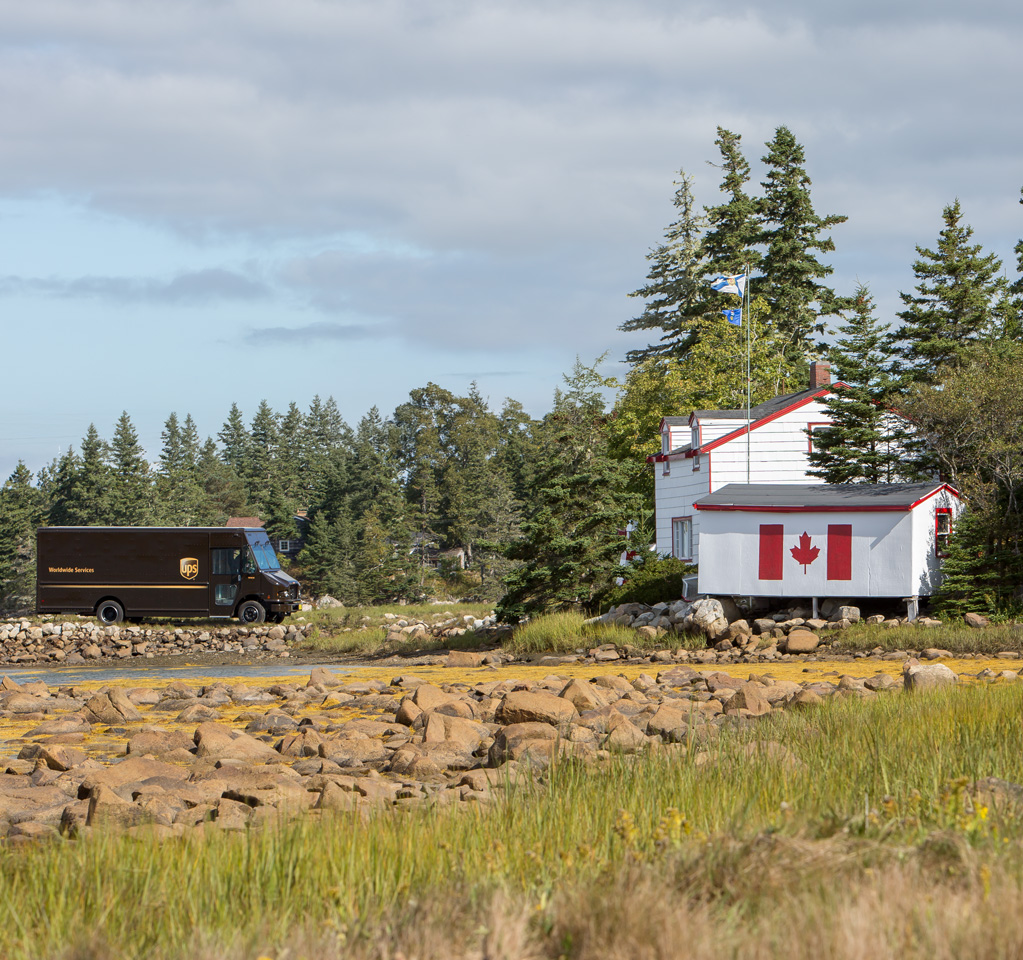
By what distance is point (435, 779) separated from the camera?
385 inches

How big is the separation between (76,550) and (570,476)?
19.2 m

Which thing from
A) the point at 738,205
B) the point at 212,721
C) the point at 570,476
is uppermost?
the point at 738,205

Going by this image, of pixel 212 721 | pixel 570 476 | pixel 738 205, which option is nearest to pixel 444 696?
pixel 212 721

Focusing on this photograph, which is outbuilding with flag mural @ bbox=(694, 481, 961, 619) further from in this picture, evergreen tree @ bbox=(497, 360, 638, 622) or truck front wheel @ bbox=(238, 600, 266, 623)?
truck front wheel @ bbox=(238, 600, 266, 623)

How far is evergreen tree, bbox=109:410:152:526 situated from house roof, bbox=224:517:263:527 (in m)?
12.6

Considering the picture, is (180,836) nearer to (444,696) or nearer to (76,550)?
(444,696)

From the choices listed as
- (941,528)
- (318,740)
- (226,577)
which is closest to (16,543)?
(226,577)

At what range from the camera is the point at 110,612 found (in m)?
39.0

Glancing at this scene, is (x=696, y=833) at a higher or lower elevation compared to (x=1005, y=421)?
lower

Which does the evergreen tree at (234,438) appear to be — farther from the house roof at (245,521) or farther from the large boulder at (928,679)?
the large boulder at (928,679)

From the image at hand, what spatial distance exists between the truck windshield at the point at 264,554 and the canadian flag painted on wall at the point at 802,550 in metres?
19.1

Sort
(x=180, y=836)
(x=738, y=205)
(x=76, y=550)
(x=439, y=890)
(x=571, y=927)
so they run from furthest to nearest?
(x=738, y=205)
(x=76, y=550)
(x=180, y=836)
(x=439, y=890)
(x=571, y=927)

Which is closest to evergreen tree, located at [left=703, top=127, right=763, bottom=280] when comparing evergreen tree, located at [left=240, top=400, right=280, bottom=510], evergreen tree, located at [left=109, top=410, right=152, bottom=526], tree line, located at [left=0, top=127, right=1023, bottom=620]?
tree line, located at [left=0, top=127, right=1023, bottom=620]

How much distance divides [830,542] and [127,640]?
74.3 feet
